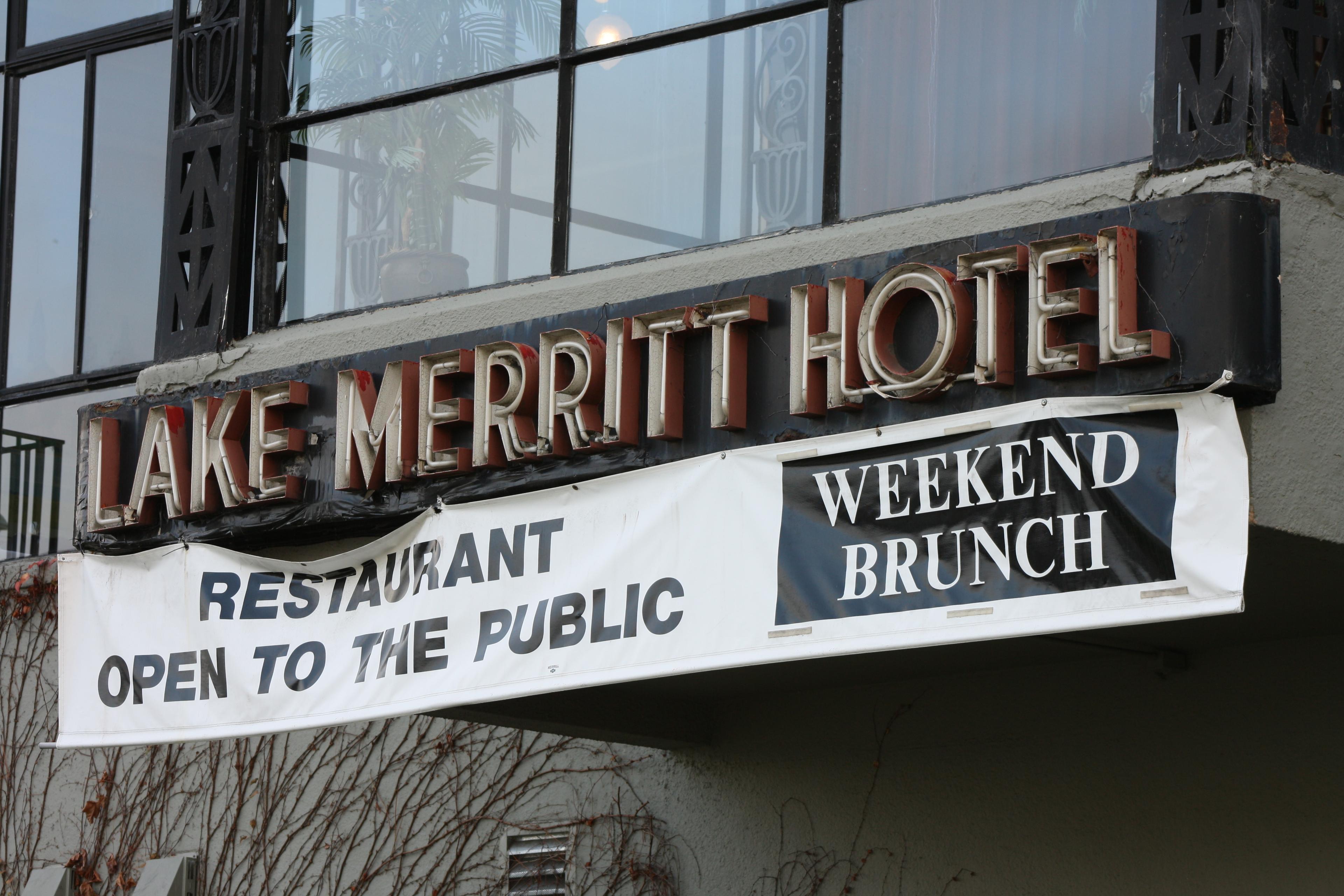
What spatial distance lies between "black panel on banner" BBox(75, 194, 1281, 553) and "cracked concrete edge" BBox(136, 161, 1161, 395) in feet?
→ 0.54

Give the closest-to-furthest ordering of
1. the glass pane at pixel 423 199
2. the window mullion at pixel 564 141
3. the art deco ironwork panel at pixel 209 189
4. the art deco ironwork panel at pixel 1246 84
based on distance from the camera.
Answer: the art deco ironwork panel at pixel 1246 84 → the window mullion at pixel 564 141 → the glass pane at pixel 423 199 → the art deco ironwork panel at pixel 209 189

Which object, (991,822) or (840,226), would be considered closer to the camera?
(840,226)

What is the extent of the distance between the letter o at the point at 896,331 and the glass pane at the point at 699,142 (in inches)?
33.4

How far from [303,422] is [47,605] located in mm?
3318

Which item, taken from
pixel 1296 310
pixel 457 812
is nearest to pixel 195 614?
pixel 457 812

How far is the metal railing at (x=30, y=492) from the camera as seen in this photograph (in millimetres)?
10312

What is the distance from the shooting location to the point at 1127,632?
6320 millimetres

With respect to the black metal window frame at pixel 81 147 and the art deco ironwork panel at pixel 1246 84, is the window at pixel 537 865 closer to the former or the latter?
the black metal window frame at pixel 81 147

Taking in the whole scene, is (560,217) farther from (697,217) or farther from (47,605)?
(47,605)

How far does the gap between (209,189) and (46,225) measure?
309 cm

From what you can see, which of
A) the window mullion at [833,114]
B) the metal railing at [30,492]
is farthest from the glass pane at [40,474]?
the window mullion at [833,114]

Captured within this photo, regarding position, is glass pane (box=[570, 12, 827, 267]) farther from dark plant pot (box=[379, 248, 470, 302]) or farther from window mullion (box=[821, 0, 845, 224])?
dark plant pot (box=[379, 248, 470, 302])

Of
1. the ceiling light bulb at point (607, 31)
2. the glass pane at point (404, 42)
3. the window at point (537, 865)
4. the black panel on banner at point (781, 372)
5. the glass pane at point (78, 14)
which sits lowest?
the window at point (537, 865)

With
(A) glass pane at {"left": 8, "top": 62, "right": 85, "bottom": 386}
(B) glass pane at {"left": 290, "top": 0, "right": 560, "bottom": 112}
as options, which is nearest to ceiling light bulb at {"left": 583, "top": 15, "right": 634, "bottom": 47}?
(B) glass pane at {"left": 290, "top": 0, "right": 560, "bottom": 112}
